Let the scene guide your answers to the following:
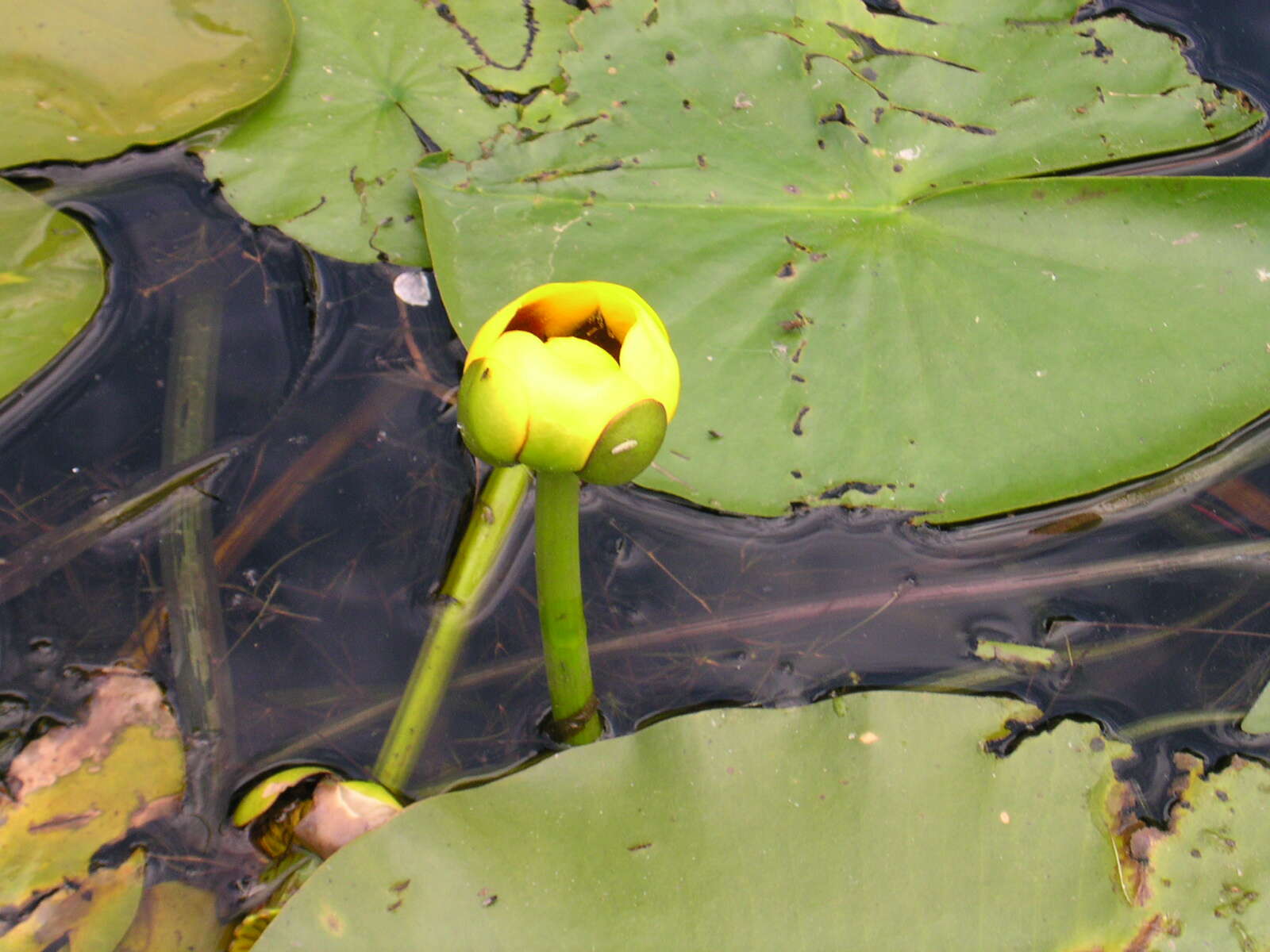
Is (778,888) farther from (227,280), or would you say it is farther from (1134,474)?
(227,280)

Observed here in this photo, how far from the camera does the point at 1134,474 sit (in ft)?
4.38

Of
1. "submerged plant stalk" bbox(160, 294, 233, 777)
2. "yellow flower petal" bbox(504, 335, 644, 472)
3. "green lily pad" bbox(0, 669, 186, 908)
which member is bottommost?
Answer: "green lily pad" bbox(0, 669, 186, 908)

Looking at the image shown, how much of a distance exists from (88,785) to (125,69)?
1016 millimetres

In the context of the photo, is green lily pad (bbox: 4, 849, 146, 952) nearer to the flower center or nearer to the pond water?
the pond water

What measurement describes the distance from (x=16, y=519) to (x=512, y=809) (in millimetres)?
821

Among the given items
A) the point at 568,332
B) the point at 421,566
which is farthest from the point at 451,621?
the point at 568,332

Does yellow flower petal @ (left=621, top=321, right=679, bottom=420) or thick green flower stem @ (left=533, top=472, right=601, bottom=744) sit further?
thick green flower stem @ (left=533, top=472, right=601, bottom=744)

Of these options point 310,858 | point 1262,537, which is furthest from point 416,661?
point 1262,537

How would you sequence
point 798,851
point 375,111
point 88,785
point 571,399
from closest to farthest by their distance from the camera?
point 571,399
point 798,851
point 88,785
point 375,111

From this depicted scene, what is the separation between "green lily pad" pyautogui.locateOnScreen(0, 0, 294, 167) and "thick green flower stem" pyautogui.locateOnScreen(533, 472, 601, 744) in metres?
0.89

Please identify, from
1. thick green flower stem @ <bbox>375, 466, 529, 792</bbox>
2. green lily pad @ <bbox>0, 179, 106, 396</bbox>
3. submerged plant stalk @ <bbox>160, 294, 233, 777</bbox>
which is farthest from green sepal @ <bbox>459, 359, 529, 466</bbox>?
green lily pad @ <bbox>0, 179, 106, 396</bbox>

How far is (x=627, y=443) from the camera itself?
0.82m

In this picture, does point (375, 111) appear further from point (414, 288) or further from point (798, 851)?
point (798, 851)

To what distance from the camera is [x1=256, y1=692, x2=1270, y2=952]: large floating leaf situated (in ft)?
3.36
